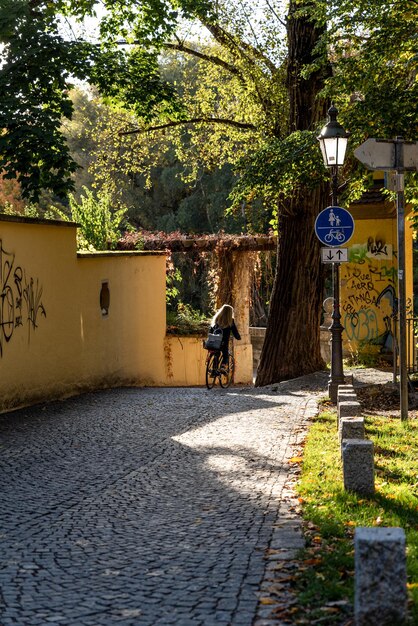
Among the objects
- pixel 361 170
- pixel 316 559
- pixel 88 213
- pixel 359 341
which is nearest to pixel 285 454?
pixel 316 559

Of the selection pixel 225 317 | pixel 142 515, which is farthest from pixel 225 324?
pixel 142 515

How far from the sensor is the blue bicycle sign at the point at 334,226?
13.7 meters

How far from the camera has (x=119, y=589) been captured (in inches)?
209

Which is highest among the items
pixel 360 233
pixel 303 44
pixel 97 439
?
pixel 303 44

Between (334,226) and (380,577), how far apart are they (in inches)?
390

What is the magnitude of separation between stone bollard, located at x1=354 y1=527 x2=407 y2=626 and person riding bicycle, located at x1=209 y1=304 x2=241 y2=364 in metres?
14.9

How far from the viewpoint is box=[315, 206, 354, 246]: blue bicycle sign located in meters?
13.7

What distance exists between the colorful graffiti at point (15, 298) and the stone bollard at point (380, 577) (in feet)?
32.9

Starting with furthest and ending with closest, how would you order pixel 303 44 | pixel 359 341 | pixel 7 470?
pixel 359 341
pixel 303 44
pixel 7 470

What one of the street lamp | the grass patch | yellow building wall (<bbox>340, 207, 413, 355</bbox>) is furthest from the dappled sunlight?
yellow building wall (<bbox>340, 207, 413, 355</bbox>)

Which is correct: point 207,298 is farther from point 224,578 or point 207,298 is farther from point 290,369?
point 224,578

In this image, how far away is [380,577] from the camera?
163 inches

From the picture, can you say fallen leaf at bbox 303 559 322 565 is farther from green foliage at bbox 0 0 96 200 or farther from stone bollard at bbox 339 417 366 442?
green foliage at bbox 0 0 96 200

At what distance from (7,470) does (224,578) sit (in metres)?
4.25
